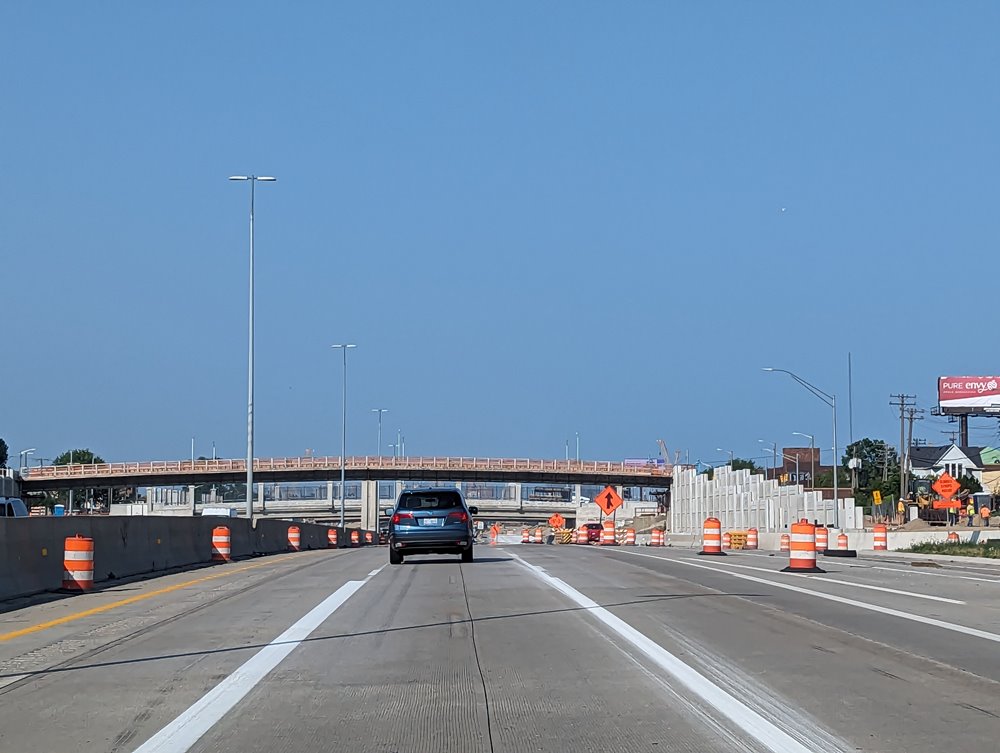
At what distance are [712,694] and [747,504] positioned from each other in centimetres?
7225

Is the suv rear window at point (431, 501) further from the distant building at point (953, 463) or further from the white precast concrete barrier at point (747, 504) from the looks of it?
the distant building at point (953, 463)

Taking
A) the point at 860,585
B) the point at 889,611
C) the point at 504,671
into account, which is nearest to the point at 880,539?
the point at 860,585

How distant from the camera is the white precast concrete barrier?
6900cm

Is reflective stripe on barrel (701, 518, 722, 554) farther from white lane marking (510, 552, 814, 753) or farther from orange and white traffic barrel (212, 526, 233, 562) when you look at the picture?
white lane marking (510, 552, 814, 753)

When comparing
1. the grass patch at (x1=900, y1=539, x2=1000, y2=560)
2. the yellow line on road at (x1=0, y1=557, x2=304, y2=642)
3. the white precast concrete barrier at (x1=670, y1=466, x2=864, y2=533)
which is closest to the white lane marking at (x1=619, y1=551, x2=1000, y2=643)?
the yellow line on road at (x1=0, y1=557, x2=304, y2=642)

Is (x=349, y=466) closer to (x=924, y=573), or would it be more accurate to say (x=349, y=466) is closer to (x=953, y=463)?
(x=953, y=463)

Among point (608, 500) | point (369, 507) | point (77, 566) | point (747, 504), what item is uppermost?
point (77, 566)

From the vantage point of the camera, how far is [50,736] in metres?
7.98

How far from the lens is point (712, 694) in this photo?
9250mm

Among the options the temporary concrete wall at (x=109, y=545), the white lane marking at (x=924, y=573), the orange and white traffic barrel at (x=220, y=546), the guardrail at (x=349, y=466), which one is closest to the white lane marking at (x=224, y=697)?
the temporary concrete wall at (x=109, y=545)

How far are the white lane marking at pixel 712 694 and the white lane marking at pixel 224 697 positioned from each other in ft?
11.0

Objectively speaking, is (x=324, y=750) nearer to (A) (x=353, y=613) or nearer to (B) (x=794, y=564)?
(A) (x=353, y=613)

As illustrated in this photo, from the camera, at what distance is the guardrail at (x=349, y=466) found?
4186 inches

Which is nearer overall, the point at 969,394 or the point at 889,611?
the point at 889,611
